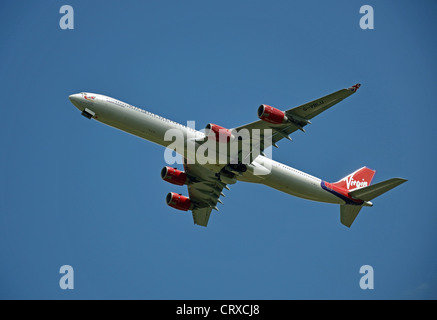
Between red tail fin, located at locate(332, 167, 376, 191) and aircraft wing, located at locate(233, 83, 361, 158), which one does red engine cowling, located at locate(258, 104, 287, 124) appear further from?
red tail fin, located at locate(332, 167, 376, 191)

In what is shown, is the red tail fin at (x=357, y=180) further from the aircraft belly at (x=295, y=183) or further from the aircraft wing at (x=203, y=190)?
the aircraft wing at (x=203, y=190)

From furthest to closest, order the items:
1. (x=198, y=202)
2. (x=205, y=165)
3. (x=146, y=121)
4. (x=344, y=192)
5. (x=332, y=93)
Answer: (x=198, y=202)
(x=344, y=192)
(x=205, y=165)
(x=146, y=121)
(x=332, y=93)

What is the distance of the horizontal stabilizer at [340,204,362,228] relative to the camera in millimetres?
52469

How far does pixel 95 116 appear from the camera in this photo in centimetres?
4453

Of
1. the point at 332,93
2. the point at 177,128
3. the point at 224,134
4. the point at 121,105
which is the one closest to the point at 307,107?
the point at 332,93

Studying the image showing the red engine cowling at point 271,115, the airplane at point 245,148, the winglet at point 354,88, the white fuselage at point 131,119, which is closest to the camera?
the winglet at point 354,88

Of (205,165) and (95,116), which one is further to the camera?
(205,165)

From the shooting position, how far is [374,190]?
49469 millimetres

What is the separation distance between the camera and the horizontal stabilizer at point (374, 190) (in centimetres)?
4638

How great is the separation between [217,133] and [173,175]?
9792 mm

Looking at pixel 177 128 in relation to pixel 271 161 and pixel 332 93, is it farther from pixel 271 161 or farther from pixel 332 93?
pixel 332 93

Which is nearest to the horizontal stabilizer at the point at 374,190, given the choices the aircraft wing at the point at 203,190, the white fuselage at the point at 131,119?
the white fuselage at the point at 131,119

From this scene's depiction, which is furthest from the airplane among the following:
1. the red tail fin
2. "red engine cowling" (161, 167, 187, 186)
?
the red tail fin

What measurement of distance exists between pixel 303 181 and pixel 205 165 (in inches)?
374
